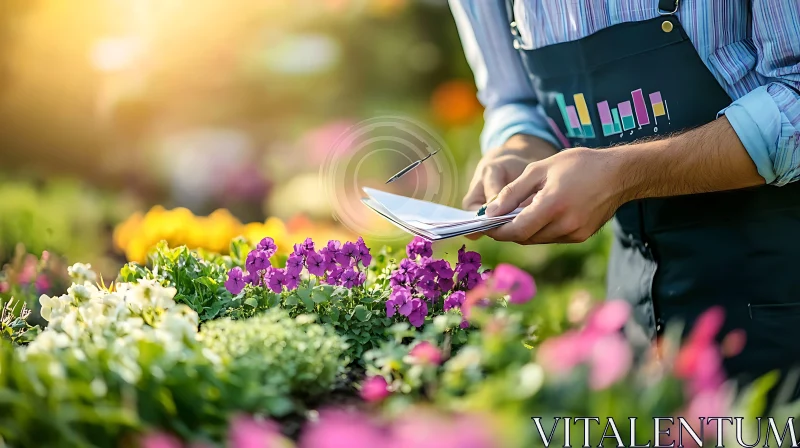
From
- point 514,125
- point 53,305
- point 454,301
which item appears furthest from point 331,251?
point 514,125

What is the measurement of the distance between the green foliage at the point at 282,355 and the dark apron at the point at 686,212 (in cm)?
80

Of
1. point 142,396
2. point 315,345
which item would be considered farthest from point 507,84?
point 142,396

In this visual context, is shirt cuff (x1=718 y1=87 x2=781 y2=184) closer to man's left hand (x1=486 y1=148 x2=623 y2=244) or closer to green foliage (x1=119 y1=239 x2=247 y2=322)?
man's left hand (x1=486 y1=148 x2=623 y2=244)

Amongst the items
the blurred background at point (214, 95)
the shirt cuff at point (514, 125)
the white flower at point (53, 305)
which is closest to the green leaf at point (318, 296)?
the white flower at point (53, 305)

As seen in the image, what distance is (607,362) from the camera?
776 mm

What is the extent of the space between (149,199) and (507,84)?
10.1ft

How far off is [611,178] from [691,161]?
144 mm

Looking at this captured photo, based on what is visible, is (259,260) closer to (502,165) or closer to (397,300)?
(397,300)

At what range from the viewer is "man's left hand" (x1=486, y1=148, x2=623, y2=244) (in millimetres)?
1263

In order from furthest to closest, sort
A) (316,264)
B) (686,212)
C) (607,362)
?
(686,212) → (316,264) → (607,362)

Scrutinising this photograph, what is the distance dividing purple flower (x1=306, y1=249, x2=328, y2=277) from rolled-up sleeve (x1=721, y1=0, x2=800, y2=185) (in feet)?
2.48

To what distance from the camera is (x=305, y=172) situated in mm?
4449

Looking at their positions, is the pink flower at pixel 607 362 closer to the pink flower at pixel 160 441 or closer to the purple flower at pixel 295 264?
the pink flower at pixel 160 441

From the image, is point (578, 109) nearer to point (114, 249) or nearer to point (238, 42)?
point (114, 249)
